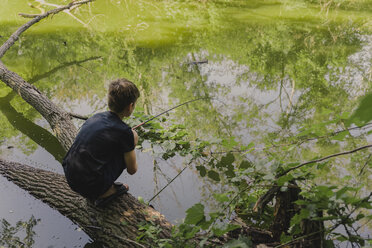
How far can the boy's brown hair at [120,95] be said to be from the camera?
217cm

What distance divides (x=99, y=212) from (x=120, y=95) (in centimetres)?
96

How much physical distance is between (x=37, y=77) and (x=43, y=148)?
2.56 meters

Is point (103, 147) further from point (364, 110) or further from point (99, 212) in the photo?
point (364, 110)

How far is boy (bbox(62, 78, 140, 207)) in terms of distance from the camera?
6.89 feet

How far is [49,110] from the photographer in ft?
12.9

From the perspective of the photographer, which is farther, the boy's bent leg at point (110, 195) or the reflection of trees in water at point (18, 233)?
the reflection of trees in water at point (18, 233)

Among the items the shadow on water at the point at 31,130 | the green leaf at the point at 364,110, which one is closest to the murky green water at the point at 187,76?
the shadow on water at the point at 31,130

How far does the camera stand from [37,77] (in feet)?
19.0

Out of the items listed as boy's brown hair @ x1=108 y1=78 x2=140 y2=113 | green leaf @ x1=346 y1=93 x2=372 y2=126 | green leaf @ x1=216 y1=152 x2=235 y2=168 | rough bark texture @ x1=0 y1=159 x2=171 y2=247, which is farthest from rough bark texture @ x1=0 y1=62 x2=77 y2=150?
green leaf @ x1=346 y1=93 x2=372 y2=126

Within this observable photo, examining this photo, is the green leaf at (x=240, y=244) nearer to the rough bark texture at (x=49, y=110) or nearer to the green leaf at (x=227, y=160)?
the green leaf at (x=227, y=160)

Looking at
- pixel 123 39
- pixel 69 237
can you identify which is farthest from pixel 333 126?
pixel 123 39

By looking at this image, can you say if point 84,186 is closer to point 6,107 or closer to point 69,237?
point 69,237

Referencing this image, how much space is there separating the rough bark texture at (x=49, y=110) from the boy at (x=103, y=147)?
48.0 inches

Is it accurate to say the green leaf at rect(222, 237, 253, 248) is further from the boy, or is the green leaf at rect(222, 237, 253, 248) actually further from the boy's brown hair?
the boy's brown hair
